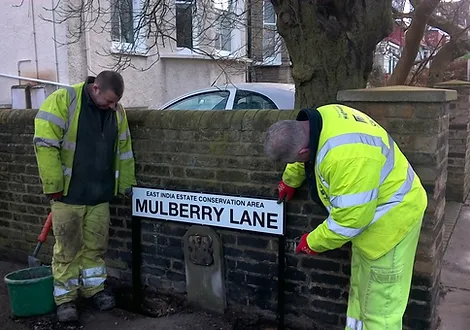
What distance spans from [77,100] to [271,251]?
1854 mm

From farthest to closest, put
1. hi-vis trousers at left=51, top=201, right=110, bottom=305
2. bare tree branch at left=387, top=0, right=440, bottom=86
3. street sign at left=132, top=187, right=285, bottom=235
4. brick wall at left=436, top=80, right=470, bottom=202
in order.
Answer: bare tree branch at left=387, top=0, right=440, bottom=86, brick wall at left=436, top=80, right=470, bottom=202, hi-vis trousers at left=51, top=201, right=110, bottom=305, street sign at left=132, top=187, right=285, bottom=235

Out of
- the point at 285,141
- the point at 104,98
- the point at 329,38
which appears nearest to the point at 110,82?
the point at 104,98

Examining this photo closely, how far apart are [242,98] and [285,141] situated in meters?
3.95

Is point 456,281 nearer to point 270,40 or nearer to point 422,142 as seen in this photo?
point 422,142

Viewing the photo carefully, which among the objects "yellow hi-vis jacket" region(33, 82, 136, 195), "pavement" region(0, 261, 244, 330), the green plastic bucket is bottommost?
"pavement" region(0, 261, 244, 330)

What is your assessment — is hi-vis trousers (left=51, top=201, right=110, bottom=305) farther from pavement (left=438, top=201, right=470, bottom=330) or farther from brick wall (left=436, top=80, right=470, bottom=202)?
brick wall (left=436, top=80, right=470, bottom=202)

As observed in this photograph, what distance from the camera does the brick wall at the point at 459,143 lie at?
285 inches

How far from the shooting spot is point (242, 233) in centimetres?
398

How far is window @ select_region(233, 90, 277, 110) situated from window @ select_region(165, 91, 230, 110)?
0.65 feet

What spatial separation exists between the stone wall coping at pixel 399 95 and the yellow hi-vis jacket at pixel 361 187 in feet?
1.57

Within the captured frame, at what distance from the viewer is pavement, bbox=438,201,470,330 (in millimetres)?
3844

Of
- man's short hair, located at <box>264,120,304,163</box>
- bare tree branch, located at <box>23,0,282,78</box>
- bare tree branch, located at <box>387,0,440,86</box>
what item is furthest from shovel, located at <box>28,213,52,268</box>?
bare tree branch, located at <box>387,0,440,86</box>

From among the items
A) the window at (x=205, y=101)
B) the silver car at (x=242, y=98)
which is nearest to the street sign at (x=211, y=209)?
the silver car at (x=242, y=98)

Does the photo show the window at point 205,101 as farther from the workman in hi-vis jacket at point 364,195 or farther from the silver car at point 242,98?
the workman in hi-vis jacket at point 364,195
